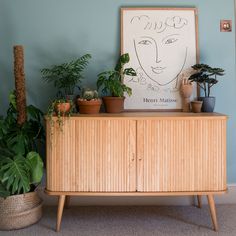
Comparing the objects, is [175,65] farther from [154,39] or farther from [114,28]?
[114,28]

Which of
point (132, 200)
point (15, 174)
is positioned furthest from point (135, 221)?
point (15, 174)

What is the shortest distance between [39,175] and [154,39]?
1427 millimetres

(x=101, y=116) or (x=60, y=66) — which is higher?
(x=60, y=66)

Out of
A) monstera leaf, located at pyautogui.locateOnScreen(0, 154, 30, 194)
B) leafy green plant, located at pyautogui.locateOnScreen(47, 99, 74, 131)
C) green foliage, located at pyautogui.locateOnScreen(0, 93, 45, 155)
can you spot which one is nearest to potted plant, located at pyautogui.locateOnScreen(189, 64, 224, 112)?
leafy green plant, located at pyautogui.locateOnScreen(47, 99, 74, 131)

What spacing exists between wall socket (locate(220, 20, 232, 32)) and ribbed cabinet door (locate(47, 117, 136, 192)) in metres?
1.20

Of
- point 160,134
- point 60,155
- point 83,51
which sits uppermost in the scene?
point 83,51

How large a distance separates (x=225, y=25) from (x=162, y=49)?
1.88ft

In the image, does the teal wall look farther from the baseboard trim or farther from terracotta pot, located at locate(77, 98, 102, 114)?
the baseboard trim

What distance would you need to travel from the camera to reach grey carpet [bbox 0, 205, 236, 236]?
228 cm

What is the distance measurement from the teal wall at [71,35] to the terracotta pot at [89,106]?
1.19 feet

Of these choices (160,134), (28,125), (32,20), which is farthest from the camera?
(32,20)

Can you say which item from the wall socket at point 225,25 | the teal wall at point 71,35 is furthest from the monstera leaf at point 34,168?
the wall socket at point 225,25

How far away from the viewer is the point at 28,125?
2.47 m

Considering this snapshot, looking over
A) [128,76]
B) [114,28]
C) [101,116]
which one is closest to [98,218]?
[101,116]
